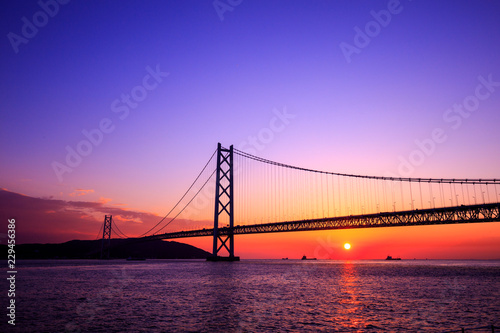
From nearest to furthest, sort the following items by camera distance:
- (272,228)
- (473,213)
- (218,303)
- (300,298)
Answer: (218,303)
(300,298)
(473,213)
(272,228)

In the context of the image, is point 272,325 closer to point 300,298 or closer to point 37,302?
point 300,298

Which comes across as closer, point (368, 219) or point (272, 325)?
point (272, 325)

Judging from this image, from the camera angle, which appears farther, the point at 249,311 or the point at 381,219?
the point at 381,219

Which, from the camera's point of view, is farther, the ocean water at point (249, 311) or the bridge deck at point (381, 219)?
the bridge deck at point (381, 219)

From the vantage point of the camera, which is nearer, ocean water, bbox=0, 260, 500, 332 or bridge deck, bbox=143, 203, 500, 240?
ocean water, bbox=0, 260, 500, 332

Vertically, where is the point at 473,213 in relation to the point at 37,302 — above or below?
above

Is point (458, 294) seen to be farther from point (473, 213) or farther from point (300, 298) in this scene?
point (473, 213)

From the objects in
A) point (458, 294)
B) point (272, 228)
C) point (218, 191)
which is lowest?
point (458, 294)

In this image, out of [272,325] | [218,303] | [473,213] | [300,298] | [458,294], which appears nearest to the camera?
[272,325]

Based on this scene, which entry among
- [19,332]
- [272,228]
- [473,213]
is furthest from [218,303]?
[272,228]
